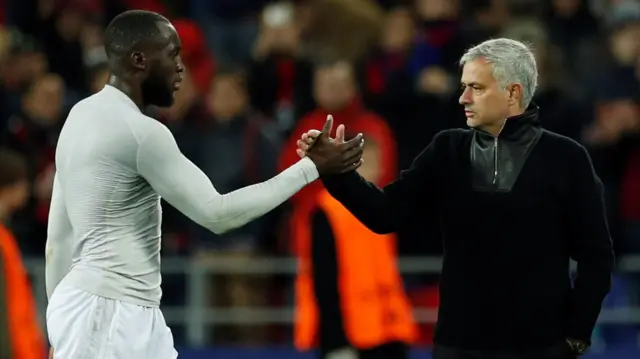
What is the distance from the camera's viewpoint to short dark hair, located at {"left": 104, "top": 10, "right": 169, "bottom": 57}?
5.29 meters

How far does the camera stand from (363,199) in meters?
5.59

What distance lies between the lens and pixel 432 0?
1095cm

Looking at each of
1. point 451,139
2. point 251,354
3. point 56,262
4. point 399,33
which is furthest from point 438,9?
point 56,262

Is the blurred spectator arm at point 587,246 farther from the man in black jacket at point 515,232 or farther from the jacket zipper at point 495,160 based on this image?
the jacket zipper at point 495,160

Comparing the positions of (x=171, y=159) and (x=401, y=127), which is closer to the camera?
(x=171, y=159)

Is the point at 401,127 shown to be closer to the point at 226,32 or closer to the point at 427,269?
the point at 427,269

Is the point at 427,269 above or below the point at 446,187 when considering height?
below

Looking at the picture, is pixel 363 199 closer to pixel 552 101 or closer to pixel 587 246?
pixel 587 246

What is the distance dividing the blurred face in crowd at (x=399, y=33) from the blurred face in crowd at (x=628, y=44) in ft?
5.08

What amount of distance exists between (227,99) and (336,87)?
A: 1.19 metres

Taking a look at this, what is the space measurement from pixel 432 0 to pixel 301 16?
4.02 ft

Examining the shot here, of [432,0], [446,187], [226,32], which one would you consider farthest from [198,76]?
[446,187]

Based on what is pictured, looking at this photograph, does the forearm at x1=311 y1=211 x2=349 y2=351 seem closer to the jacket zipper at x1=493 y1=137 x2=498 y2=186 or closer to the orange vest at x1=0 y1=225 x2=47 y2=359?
the orange vest at x1=0 y1=225 x2=47 y2=359

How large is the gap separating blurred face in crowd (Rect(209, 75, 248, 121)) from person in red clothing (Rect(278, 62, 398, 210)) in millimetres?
706
